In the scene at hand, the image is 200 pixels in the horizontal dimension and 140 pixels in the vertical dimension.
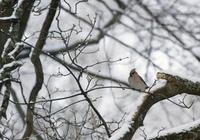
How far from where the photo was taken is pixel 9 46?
5500 mm


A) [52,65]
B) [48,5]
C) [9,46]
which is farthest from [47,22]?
[52,65]

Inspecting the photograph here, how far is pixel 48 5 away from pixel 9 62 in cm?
87

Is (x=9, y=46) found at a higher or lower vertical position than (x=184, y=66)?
lower

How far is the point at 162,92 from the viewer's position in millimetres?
4781

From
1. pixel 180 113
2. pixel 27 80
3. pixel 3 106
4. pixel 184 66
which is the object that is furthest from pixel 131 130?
pixel 180 113

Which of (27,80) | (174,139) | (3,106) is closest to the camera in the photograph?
(174,139)

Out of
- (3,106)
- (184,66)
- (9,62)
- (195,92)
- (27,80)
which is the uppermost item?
(27,80)

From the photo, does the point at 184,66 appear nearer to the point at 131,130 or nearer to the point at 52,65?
the point at 52,65

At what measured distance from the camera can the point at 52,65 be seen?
11.9 m

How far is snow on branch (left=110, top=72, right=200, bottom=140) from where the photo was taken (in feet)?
15.2

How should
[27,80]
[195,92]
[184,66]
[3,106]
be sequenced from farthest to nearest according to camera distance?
[27,80] → [184,66] → [3,106] → [195,92]

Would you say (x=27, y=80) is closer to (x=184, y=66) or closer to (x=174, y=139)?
(x=184, y=66)

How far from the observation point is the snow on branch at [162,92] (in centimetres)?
464

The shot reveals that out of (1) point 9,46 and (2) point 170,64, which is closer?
(1) point 9,46
